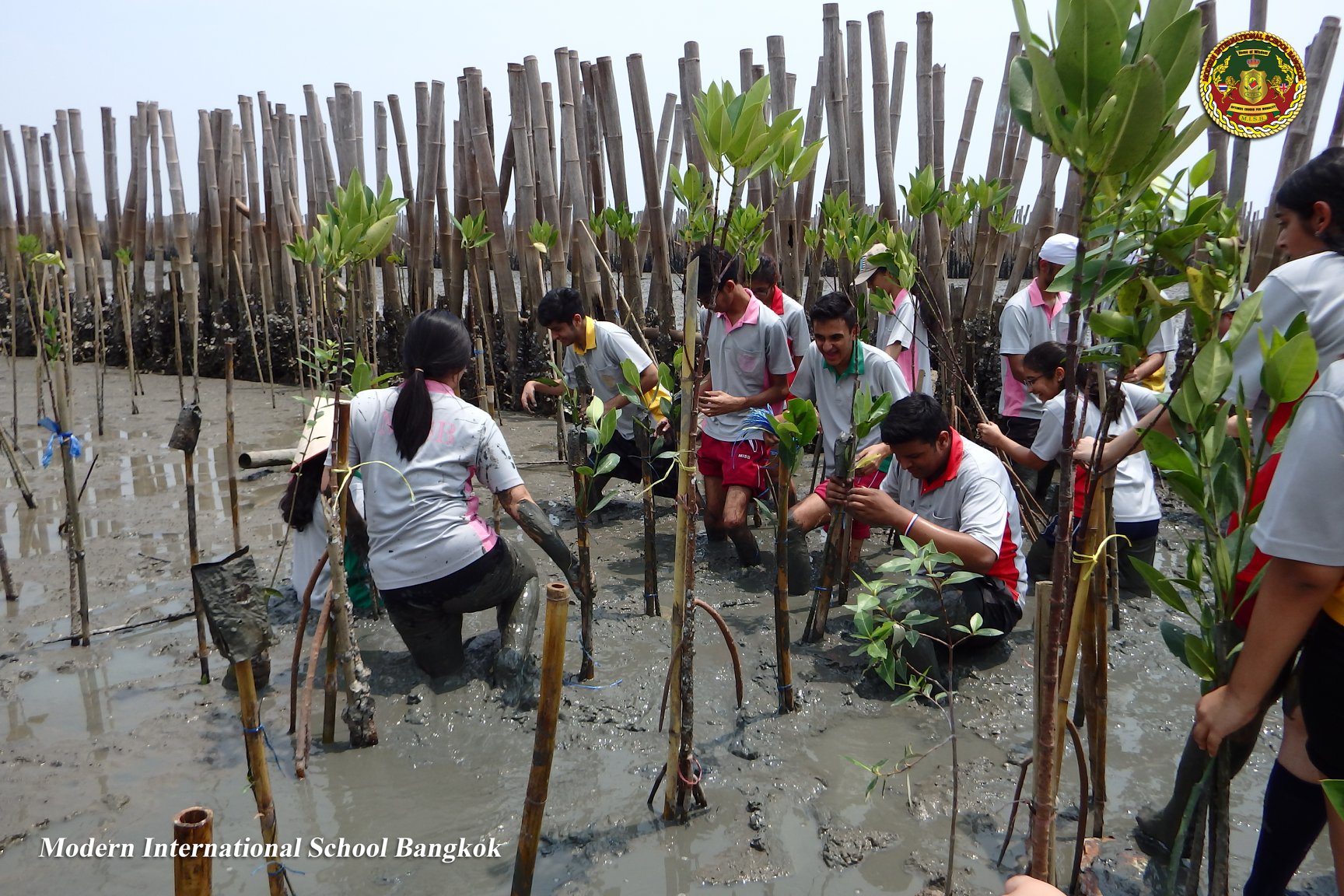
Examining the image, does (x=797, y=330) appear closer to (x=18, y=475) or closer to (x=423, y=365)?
(x=423, y=365)

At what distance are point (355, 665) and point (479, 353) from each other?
2.90 meters

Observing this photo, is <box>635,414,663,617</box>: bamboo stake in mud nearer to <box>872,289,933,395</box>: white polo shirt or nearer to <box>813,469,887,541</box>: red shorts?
<box>813,469,887,541</box>: red shorts

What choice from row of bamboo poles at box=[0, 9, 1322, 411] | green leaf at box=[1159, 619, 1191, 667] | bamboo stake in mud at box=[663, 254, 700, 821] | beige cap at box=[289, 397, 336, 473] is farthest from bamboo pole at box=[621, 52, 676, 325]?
green leaf at box=[1159, 619, 1191, 667]

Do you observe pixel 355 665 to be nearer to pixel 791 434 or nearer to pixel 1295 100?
pixel 791 434

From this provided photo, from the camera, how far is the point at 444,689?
3844mm

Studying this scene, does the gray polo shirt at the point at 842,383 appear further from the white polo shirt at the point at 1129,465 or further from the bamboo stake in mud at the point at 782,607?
the bamboo stake in mud at the point at 782,607

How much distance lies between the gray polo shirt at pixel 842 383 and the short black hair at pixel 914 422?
60 cm

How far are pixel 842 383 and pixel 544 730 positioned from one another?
2982mm

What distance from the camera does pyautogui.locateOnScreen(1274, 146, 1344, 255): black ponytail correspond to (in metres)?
2.17

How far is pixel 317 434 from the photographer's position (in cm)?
397

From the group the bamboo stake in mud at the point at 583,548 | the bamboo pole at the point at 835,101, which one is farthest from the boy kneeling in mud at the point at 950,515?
the bamboo pole at the point at 835,101

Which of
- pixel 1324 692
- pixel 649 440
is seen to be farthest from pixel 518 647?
pixel 1324 692

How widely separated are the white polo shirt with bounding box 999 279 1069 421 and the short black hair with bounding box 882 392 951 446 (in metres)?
1.79

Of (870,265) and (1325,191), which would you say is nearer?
(1325,191)
